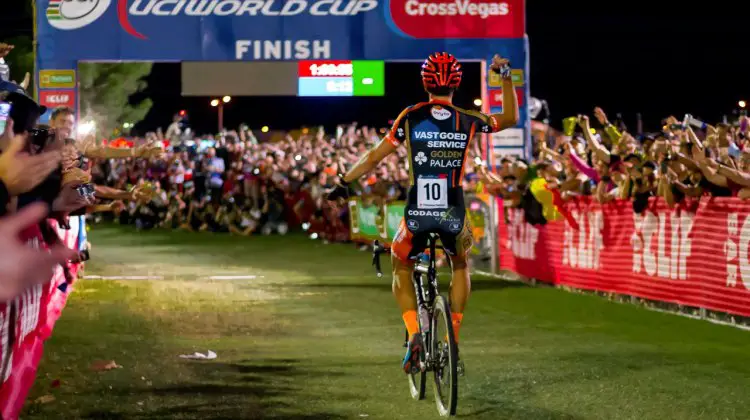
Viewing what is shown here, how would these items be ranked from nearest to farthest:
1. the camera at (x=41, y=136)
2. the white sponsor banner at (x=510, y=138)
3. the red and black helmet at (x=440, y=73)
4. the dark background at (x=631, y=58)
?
1. the red and black helmet at (x=440, y=73)
2. the camera at (x=41, y=136)
3. the white sponsor banner at (x=510, y=138)
4. the dark background at (x=631, y=58)

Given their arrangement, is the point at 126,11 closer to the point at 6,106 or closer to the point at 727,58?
the point at 6,106

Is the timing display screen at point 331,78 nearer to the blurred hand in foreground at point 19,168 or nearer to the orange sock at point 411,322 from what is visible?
the orange sock at point 411,322

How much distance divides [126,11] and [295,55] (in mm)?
2898

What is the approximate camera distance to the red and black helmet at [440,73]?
8.06m

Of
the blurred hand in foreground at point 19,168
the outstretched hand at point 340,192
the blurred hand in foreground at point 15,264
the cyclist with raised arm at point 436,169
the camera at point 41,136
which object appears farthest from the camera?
the camera at point 41,136

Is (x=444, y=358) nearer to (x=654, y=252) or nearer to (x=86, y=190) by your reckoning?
(x=86, y=190)

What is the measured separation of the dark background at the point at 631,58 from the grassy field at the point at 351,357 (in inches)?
1010

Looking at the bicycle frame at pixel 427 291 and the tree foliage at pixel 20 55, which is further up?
the tree foliage at pixel 20 55

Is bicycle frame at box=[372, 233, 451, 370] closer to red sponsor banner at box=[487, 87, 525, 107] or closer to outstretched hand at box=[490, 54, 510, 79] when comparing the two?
outstretched hand at box=[490, 54, 510, 79]

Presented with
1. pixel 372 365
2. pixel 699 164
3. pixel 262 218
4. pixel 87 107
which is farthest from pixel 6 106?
pixel 87 107

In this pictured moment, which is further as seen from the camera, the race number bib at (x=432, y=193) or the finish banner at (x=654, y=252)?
the finish banner at (x=654, y=252)

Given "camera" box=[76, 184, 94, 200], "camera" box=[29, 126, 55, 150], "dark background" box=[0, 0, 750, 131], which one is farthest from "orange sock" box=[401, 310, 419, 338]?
"dark background" box=[0, 0, 750, 131]

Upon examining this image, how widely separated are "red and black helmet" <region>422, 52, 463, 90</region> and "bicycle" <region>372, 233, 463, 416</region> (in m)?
0.90

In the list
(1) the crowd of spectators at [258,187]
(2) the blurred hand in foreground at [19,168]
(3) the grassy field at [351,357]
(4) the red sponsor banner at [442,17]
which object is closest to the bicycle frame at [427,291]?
(3) the grassy field at [351,357]
